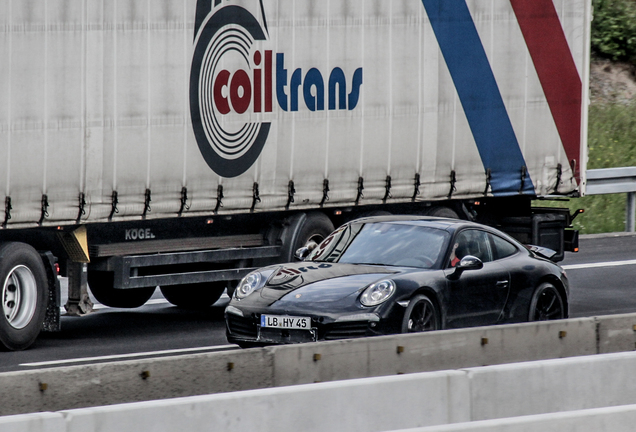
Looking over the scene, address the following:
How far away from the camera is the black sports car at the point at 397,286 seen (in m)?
10.4

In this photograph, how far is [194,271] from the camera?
45.7 ft

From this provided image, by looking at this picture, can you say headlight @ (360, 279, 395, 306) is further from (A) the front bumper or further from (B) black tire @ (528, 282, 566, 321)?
(B) black tire @ (528, 282, 566, 321)

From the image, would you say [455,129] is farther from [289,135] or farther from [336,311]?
[336,311]

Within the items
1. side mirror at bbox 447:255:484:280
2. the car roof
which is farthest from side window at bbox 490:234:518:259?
side mirror at bbox 447:255:484:280

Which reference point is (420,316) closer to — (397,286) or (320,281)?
(397,286)

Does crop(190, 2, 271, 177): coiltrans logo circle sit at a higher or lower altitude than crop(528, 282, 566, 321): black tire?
higher

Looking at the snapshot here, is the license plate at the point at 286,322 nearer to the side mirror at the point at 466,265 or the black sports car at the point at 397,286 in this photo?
the black sports car at the point at 397,286

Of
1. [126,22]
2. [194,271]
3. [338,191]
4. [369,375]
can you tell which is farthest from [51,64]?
[369,375]

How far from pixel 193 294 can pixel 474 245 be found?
4.53 metres

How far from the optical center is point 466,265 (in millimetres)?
11039

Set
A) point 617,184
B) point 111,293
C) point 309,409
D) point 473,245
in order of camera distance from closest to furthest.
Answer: point 309,409
point 473,245
point 111,293
point 617,184

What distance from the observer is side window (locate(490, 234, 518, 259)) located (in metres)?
12.0

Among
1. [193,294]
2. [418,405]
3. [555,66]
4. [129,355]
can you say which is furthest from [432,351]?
[555,66]

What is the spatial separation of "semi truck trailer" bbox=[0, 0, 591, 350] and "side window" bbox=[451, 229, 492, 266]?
291 cm
